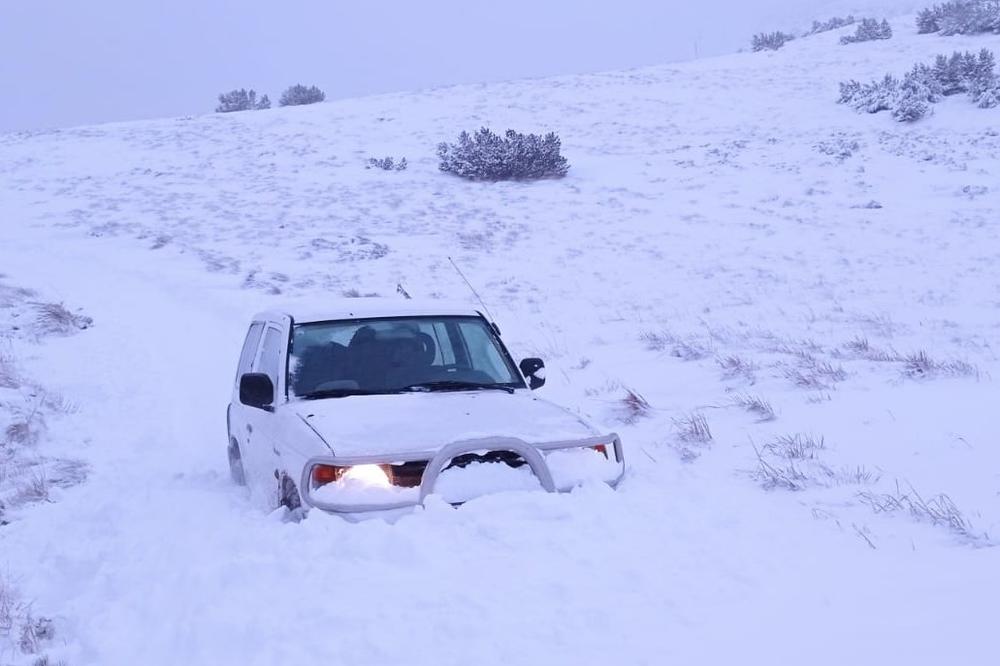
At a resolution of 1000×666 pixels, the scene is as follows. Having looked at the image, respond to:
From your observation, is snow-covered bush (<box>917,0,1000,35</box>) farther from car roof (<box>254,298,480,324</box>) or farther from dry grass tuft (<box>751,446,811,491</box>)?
car roof (<box>254,298,480,324</box>)

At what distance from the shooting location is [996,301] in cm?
1418

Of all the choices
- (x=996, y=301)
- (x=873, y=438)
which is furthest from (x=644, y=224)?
(x=873, y=438)

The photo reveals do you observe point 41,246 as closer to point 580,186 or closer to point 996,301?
point 580,186

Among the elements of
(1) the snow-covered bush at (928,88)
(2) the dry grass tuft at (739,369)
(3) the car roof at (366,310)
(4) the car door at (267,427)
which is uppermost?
(1) the snow-covered bush at (928,88)

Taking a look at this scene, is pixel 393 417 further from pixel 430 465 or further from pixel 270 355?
pixel 270 355

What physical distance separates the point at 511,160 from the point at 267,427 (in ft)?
81.4

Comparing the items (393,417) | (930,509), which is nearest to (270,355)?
(393,417)

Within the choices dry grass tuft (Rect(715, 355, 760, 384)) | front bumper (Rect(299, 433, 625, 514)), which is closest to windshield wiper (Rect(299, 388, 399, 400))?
front bumper (Rect(299, 433, 625, 514))

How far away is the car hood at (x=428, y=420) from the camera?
15.8 ft

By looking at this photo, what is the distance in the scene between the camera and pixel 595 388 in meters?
10.4

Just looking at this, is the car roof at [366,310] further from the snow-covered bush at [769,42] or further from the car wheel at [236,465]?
the snow-covered bush at [769,42]

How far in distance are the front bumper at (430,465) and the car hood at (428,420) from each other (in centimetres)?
7

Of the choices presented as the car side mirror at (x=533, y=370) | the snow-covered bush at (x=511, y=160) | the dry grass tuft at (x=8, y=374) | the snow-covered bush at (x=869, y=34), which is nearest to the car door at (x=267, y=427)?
the car side mirror at (x=533, y=370)

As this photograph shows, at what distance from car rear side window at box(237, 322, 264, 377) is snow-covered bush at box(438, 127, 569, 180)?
75.3 feet
